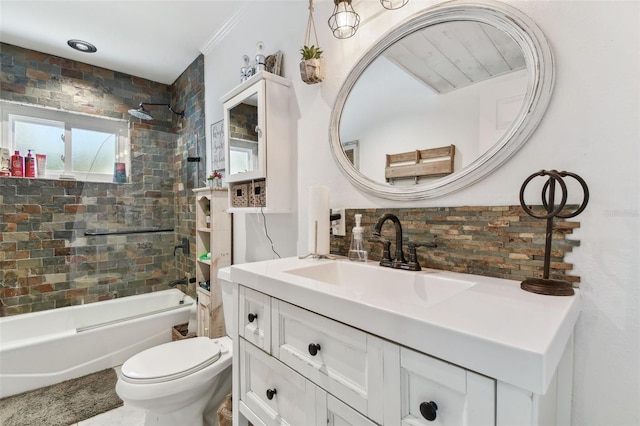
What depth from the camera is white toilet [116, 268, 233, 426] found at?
1.30 meters

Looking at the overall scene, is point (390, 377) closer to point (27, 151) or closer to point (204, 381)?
point (204, 381)

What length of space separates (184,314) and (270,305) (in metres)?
2.13

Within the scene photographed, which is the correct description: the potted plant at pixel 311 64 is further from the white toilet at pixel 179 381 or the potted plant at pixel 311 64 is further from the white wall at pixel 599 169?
Answer: the white toilet at pixel 179 381

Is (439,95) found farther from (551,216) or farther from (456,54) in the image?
(551,216)

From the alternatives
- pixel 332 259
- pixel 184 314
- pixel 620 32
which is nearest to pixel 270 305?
pixel 332 259

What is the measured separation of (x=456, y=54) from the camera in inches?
40.4

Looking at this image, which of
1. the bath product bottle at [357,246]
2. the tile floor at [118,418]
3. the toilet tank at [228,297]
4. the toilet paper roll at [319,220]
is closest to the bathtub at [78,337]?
the tile floor at [118,418]

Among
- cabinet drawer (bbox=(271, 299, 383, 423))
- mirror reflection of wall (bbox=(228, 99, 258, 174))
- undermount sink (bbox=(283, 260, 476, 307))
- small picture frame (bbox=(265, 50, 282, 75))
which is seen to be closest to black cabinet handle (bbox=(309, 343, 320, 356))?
cabinet drawer (bbox=(271, 299, 383, 423))

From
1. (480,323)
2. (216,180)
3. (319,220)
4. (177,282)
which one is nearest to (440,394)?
(480,323)

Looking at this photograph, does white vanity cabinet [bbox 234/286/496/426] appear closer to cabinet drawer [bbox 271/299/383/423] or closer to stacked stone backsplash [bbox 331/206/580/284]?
cabinet drawer [bbox 271/299/383/423]

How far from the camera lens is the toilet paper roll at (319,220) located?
128 centimetres

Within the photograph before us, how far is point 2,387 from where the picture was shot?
6.16 feet

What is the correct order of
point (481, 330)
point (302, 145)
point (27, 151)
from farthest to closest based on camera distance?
point (27, 151), point (302, 145), point (481, 330)

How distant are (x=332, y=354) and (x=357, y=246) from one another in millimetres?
554
